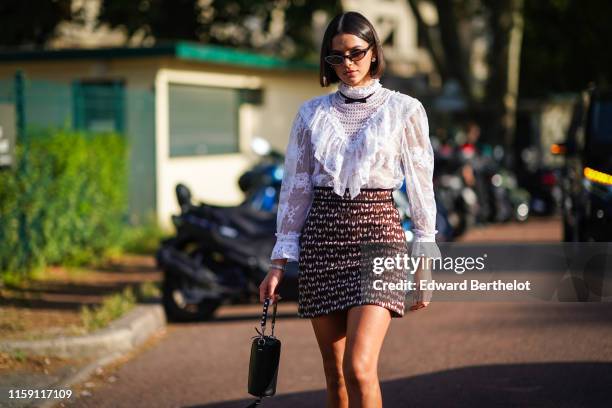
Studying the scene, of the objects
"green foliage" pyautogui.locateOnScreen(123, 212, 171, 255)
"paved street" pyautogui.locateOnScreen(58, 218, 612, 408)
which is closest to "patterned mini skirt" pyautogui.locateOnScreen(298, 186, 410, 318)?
"paved street" pyautogui.locateOnScreen(58, 218, 612, 408)

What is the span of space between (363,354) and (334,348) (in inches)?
9.9

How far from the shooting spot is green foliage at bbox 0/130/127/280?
31.8 ft

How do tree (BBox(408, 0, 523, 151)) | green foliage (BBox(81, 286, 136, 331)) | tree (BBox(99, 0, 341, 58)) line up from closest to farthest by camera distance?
green foliage (BBox(81, 286, 136, 331)) < tree (BBox(99, 0, 341, 58)) < tree (BBox(408, 0, 523, 151))

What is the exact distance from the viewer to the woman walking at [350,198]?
359cm

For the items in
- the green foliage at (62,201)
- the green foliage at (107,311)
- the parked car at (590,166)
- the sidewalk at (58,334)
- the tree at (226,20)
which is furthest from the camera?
the tree at (226,20)

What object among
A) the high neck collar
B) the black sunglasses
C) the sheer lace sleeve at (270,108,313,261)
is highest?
the black sunglasses

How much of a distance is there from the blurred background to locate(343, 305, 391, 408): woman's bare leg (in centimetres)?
81

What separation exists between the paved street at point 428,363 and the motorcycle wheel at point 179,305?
0.31 ft

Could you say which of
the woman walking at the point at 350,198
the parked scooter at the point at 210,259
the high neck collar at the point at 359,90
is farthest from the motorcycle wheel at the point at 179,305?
the high neck collar at the point at 359,90

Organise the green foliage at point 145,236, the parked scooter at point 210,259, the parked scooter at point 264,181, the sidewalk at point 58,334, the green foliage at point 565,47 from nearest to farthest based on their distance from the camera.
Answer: the sidewalk at point 58,334
the parked scooter at point 210,259
the parked scooter at point 264,181
the green foliage at point 145,236
the green foliage at point 565,47

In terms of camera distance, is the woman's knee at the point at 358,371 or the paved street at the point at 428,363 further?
the paved street at the point at 428,363

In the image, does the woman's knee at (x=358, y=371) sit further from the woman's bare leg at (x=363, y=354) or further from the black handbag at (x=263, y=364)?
the black handbag at (x=263, y=364)

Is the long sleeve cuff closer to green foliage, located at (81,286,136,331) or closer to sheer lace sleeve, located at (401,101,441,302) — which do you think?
sheer lace sleeve, located at (401,101,441,302)

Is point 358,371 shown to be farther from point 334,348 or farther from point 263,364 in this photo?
point 263,364
